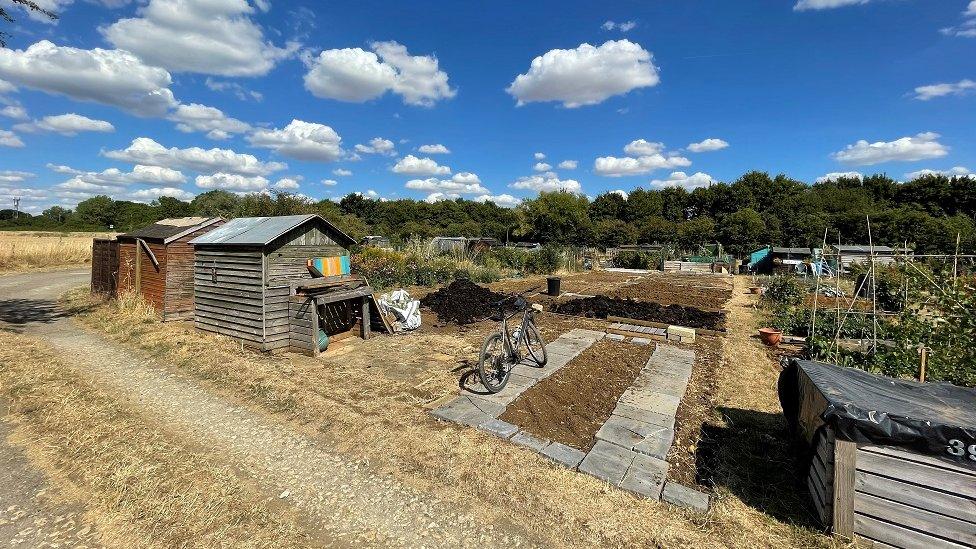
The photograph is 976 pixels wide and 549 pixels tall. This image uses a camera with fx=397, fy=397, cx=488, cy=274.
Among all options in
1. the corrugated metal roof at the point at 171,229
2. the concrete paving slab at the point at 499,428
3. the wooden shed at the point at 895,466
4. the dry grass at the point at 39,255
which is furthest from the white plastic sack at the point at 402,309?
the dry grass at the point at 39,255

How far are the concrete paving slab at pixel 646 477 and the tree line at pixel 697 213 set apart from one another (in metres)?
18.0

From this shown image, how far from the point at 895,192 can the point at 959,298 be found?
55.1 m

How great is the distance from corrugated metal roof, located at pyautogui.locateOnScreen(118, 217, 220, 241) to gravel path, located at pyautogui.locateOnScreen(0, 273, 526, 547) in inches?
133

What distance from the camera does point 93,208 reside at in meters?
56.6

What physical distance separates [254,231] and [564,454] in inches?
273

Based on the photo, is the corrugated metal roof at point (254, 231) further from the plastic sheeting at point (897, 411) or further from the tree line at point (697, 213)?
the tree line at point (697, 213)

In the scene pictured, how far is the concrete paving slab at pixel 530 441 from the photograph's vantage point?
402 centimetres

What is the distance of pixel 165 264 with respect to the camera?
8.67 meters

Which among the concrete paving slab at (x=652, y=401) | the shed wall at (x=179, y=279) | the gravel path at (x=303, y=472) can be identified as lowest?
the gravel path at (x=303, y=472)

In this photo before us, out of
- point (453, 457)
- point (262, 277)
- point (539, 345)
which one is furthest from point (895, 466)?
point (262, 277)

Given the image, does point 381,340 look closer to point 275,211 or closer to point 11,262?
point 275,211

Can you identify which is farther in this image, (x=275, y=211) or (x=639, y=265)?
(x=639, y=265)

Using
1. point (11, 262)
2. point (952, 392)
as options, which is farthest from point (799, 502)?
point (11, 262)

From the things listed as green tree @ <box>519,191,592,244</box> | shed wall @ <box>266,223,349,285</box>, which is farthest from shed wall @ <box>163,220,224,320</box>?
green tree @ <box>519,191,592,244</box>
